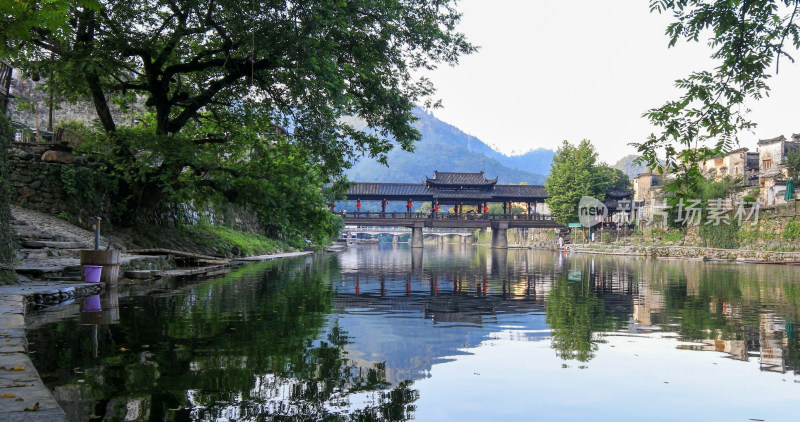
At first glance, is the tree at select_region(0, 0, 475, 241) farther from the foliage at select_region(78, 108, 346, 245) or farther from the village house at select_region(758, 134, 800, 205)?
the village house at select_region(758, 134, 800, 205)

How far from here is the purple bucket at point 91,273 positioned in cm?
1198

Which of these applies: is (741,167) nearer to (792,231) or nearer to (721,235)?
(721,235)

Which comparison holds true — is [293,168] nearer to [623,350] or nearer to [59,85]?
[59,85]

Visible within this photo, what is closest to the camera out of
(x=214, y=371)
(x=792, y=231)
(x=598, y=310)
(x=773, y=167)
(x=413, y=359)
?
(x=214, y=371)

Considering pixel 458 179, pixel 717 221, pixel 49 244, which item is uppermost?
pixel 458 179

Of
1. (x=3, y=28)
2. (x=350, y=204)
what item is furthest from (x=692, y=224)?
(x=350, y=204)

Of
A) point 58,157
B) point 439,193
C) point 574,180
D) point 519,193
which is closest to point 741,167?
point 574,180

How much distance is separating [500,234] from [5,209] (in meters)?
58.0

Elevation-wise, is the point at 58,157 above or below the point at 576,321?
above

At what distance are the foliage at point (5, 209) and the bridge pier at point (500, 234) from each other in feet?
181

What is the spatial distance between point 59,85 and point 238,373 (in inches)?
646

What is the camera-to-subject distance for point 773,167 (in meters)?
52.2

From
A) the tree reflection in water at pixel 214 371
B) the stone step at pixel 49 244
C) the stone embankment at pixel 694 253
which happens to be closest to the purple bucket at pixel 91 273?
the tree reflection in water at pixel 214 371

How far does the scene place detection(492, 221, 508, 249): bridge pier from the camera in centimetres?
6356
